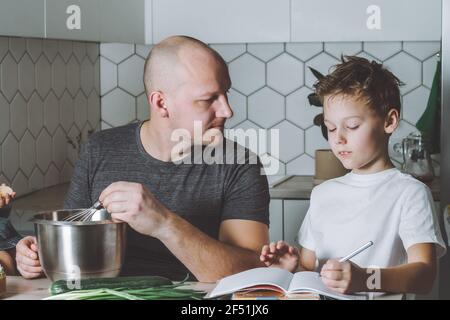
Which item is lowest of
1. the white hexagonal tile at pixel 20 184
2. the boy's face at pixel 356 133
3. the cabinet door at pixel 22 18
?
the white hexagonal tile at pixel 20 184

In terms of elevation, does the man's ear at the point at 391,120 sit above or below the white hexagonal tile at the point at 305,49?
below

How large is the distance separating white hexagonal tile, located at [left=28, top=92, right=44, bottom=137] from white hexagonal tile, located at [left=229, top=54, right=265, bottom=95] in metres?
0.48

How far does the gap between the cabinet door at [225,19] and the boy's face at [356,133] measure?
49 centimetres

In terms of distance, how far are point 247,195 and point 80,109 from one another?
2.54 ft

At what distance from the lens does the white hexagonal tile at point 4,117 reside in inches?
57.8

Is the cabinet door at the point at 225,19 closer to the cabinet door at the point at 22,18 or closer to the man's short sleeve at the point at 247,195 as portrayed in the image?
the cabinet door at the point at 22,18

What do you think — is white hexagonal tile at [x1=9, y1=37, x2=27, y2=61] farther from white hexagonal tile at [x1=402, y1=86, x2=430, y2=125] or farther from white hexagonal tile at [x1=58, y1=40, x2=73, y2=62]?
white hexagonal tile at [x1=402, y1=86, x2=430, y2=125]

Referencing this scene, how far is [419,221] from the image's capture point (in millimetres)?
1079

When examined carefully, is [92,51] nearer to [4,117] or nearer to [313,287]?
[4,117]

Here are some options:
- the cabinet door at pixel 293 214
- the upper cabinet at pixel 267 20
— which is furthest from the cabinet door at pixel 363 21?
the cabinet door at pixel 293 214

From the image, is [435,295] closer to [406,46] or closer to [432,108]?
[432,108]

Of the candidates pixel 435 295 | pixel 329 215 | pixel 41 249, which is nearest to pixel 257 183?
pixel 329 215

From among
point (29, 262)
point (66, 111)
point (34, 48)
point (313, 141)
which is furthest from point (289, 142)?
point (29, 262)

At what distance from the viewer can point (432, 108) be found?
1577mm
